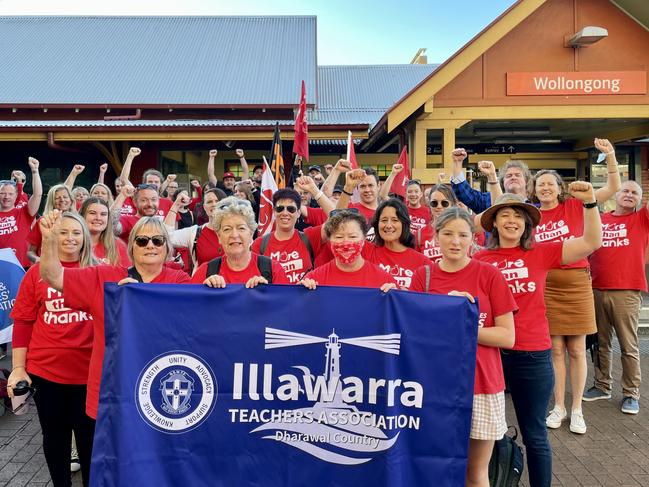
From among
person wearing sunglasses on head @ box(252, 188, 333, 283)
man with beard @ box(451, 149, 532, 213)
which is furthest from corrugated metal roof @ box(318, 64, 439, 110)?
person wearing sunglasses on head @ box(252, 188, 333, 283)

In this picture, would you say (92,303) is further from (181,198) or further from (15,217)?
(15,217)

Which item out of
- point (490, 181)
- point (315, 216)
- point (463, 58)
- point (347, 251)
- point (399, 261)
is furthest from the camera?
point (463, 58)

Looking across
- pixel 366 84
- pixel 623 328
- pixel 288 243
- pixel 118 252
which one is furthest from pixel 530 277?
pixel 366 84

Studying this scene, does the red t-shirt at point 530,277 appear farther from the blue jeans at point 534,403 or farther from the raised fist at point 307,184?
the raised fist at point 307,184

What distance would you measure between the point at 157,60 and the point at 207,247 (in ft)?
38.6

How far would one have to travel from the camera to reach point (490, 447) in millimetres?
2939

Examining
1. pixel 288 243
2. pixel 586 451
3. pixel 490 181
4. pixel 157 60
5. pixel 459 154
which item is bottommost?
pixel 586 451

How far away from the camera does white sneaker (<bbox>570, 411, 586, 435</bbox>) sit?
15.1ft

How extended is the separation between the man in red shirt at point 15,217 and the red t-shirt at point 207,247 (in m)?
2.73

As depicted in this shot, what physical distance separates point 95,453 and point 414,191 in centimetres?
388

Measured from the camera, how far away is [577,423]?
4.64 meters

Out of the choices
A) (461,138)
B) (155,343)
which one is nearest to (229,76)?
(461,138)

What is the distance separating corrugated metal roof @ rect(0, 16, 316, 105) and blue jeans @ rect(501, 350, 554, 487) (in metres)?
9.95

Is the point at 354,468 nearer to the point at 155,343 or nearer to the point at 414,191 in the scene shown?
the point at 155,343
